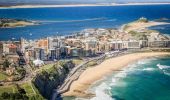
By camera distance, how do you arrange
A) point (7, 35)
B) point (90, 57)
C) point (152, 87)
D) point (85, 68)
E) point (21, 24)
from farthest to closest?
point (21, 24) < point (7, 35) < point (90, 57) < point (85, 68) < point (152, 87)

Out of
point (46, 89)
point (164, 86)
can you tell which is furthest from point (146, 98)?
point (46, 89)

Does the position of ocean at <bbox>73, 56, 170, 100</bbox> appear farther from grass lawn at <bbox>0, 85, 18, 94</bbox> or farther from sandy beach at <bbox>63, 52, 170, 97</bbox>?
grass lawn at <bbox>0, 85, 18, 94</bbox>

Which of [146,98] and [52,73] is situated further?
[52,73]

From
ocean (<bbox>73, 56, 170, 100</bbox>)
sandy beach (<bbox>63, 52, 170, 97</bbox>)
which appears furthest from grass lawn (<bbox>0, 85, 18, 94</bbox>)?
ocean (<bbox>73, 56, 170, 100</bbox>)

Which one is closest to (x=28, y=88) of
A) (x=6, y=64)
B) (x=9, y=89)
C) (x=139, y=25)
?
(x=9, y=89)

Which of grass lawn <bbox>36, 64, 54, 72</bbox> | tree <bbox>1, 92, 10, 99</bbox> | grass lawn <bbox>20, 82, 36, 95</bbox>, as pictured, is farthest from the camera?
grass lawn <bbox>36, 64, 54, 72</bbox>

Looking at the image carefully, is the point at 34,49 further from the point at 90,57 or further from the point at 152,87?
the point at 152,87

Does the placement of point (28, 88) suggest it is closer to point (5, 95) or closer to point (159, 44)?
point (5, 95)

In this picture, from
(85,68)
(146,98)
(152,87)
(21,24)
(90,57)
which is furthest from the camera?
(21,24)
